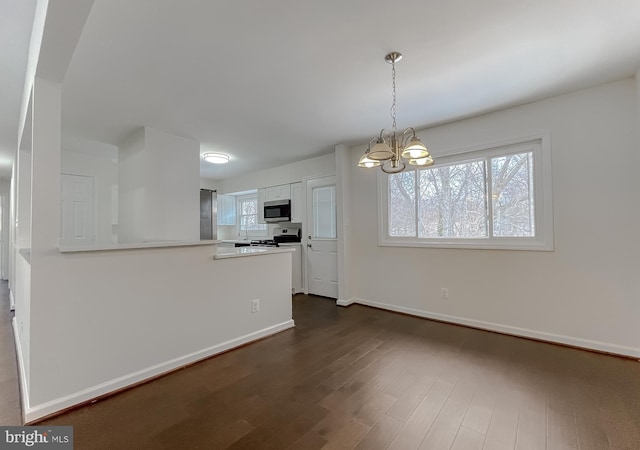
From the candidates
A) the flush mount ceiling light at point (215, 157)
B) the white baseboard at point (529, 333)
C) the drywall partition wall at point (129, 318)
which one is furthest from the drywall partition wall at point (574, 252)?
the flush mount ceiling light at point (215, 157)

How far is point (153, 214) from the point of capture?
3605mm

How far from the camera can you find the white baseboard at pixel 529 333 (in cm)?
258

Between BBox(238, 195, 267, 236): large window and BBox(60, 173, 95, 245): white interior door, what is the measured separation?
9.90 feet

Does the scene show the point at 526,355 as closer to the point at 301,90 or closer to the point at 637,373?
the point at 637,373

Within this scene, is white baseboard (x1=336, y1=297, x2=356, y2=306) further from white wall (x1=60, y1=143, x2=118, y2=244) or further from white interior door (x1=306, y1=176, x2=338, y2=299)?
white wall (x1=60, y1=143, x2=118, y2=244)

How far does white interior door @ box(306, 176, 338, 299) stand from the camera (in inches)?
191

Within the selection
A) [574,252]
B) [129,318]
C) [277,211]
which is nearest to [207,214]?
[277,211]

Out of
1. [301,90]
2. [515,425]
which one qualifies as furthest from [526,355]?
[301,90]

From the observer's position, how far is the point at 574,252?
110 inches

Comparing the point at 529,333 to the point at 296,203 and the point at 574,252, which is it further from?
the point at 296,203

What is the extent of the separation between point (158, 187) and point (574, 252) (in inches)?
188

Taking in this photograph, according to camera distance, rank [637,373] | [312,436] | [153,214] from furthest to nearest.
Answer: [153,214] → [637,373] → [312,436]

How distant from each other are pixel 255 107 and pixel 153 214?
192 cm

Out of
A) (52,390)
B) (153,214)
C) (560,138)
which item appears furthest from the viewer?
(153,214)
